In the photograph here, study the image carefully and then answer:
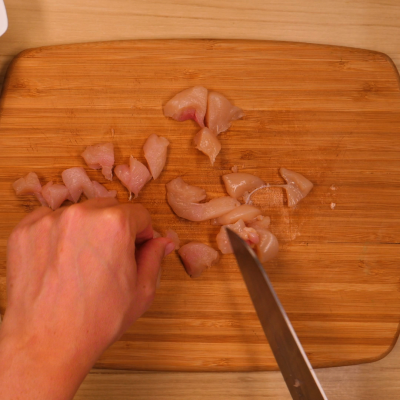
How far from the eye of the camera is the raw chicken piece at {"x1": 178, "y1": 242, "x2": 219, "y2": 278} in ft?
5.64

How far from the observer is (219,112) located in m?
1.78

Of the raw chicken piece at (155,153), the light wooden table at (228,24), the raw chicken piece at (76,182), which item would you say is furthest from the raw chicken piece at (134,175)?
the light wooden table at (228,24)

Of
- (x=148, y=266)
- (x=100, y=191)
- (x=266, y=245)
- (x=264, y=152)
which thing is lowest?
A: (x=266, y=245)

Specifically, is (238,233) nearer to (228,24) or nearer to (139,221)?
(139,221)

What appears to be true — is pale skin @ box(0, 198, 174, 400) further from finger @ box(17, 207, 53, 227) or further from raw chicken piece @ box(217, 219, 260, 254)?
raw chicken piece @ box(217, 219, 260, 254)

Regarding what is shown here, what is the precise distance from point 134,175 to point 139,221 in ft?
1.08

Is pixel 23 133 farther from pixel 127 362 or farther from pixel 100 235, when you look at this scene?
pixel 127 362

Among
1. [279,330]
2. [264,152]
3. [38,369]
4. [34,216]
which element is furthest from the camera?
[264,152]

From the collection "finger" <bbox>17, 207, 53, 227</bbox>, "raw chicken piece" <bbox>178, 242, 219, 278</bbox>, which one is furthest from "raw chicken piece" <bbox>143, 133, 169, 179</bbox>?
"finger" <bbox>17, 207, 53, 227</bbox>

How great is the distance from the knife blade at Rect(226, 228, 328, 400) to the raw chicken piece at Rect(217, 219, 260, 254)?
0.27 ft

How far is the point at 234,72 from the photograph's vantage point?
1840 mm

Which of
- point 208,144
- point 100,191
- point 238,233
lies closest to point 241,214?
point 238,233

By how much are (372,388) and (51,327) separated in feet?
5.03

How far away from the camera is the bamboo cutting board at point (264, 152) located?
1.77m
